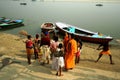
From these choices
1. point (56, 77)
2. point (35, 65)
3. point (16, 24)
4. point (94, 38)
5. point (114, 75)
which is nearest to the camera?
point (56, 77)

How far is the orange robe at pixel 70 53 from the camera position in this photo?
9.35 m

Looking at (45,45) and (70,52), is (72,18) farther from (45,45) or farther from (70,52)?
(70,52)

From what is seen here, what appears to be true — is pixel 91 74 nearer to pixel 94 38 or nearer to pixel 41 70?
pixel 41 70

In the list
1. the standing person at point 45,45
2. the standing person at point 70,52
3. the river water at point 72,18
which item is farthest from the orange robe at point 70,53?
the river water at point 72,18

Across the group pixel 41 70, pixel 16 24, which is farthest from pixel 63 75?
pixel 16 24

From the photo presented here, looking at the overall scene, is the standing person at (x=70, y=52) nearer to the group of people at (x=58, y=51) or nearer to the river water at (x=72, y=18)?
the group of people at (x=58, y=51)

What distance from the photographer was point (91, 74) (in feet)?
30.7

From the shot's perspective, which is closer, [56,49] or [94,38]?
[56,49]

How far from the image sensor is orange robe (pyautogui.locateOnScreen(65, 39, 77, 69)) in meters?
9.35

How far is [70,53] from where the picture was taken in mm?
9539

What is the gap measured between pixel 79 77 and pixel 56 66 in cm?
113

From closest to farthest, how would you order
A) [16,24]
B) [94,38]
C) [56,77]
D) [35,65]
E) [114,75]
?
[56,77] < [114,75] < [35,65] < [94,38] < [16,24]

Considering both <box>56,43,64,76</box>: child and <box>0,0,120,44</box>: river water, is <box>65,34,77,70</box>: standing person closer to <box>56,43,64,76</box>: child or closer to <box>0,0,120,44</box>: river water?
<box>56,43,64,76</box>: child

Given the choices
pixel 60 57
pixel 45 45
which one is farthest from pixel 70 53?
pixel 45 45
